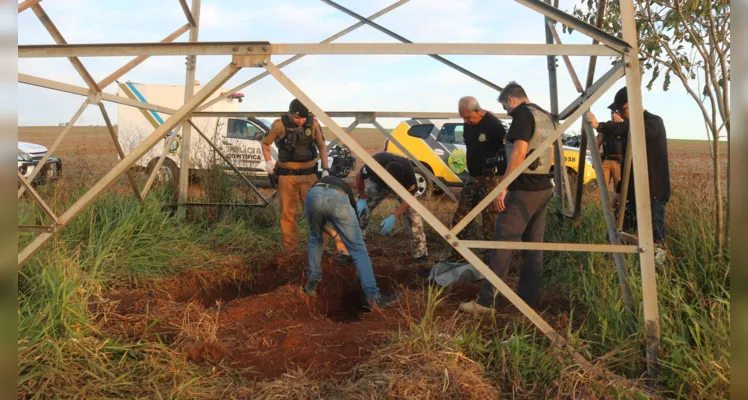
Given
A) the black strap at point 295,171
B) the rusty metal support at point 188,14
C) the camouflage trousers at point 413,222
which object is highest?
the rusty metal support at point 188,14

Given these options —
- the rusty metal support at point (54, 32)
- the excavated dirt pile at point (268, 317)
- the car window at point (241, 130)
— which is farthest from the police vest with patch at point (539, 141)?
the car window at point (241, 130)

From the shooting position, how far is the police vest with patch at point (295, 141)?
5703 mm

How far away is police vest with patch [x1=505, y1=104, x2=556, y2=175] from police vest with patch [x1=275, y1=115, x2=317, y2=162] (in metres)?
2.46

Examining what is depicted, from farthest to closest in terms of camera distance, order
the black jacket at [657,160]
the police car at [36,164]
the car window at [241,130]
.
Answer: the car window at [241,130], the police car at [36,164], the black jacket at [657,160]

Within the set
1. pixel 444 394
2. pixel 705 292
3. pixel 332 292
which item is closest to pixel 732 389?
pixel 444 394

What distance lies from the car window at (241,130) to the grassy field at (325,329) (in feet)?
22.0

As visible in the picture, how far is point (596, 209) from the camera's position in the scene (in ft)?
18.8

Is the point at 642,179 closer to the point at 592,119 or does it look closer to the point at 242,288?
the point at 592,119

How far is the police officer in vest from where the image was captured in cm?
381

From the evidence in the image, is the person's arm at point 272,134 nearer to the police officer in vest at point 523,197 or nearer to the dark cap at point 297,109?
the dark cap at point 297,109

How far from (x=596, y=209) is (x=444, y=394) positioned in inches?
146

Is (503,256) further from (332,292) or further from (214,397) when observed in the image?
(214,397)

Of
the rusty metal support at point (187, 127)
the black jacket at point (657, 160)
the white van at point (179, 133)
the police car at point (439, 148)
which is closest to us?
the black jacket at point (657, 160)

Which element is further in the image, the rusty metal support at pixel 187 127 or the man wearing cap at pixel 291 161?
the rusty metal support at pixel 187 127
